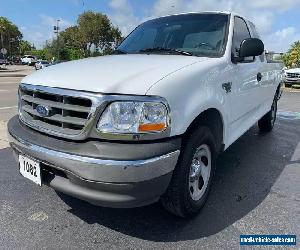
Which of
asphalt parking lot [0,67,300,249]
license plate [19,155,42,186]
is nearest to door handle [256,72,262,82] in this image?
asphalt parking lot [0,67,300,249]

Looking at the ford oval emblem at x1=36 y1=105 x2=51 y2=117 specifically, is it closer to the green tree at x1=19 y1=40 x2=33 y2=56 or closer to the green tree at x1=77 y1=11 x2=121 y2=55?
the green tree at x1=77 y1=11 x2=121 y2=55

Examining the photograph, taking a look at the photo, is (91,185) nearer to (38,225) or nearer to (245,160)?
(38,225)

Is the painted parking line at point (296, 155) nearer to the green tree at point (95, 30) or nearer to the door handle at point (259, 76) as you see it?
the door handle at point (259, 76)

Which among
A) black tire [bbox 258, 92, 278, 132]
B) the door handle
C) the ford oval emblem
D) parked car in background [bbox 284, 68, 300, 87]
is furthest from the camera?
parked car in background [bbox 284, 68, 300, 87]

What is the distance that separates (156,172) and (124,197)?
0.93 ft

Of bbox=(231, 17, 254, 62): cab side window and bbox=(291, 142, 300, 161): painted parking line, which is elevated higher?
bbox=(231, 17, 254, 62): cab side window

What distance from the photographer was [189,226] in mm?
3018

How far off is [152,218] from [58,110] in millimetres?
1275

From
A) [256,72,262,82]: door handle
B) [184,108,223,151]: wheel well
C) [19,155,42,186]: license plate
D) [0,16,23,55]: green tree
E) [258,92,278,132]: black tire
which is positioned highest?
[0,16,23,55]: green tree

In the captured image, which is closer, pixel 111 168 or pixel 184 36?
pixel 111 168

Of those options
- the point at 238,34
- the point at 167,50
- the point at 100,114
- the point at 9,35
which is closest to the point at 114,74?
the point at 100,114

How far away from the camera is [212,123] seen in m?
3.21

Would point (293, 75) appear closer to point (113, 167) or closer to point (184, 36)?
point (184, 36)

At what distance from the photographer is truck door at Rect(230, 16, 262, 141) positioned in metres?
3.67
